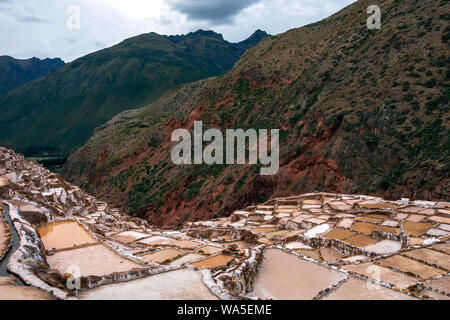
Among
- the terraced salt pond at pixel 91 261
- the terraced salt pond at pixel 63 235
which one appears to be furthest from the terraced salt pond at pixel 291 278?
the terraced salt pond at pixel 63 235

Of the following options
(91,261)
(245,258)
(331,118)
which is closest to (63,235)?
(91,261)

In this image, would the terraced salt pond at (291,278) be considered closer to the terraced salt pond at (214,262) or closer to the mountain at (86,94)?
the terraced salt pond at (214,262)

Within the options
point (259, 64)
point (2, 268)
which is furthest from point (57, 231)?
point (259, 64)

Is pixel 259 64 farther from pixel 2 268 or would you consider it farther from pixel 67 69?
pixel 67 69

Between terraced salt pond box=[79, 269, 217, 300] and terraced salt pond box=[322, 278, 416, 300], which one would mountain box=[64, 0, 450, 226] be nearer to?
terraced salt pond box=[322, 278, 416, 300]

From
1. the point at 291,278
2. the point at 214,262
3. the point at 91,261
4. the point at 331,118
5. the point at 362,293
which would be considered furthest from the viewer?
the point at 331,118

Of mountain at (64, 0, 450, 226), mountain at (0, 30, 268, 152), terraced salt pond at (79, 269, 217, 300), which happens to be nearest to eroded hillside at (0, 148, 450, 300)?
terraced salt pond at (79, 269, 217, 300)

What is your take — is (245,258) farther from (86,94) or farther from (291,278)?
(86,94)
